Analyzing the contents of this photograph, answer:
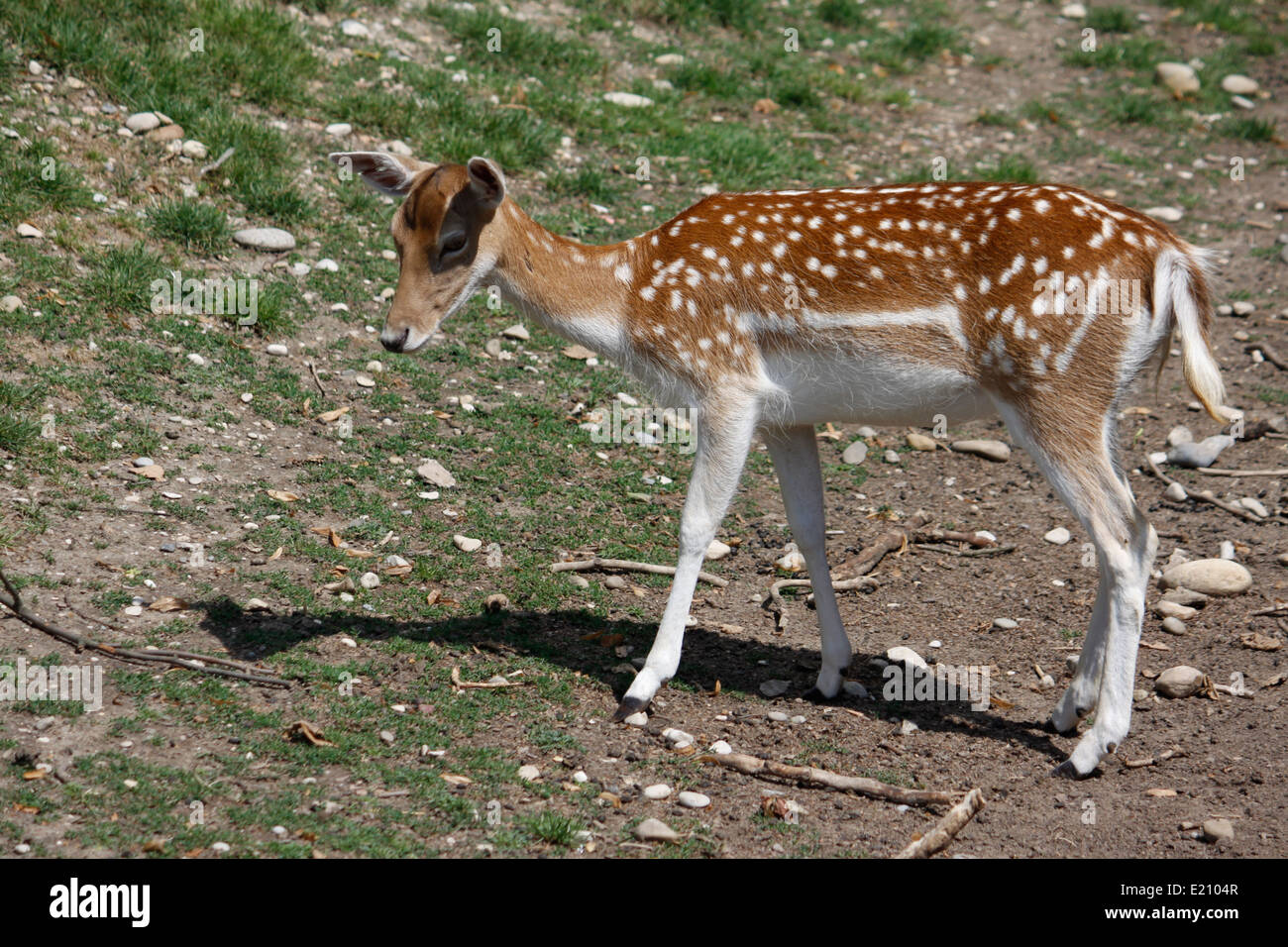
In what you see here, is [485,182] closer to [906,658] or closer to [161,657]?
[161,657]

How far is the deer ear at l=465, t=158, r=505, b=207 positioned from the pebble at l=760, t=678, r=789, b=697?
2.72 m

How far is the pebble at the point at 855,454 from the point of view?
30.1 feet

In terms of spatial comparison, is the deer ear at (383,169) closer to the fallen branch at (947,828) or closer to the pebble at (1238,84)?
the fallen branch at (947,828)

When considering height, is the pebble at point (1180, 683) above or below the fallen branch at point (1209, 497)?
below

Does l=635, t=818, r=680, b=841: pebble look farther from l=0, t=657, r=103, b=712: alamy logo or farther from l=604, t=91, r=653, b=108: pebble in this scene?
l=604, t=91, r=653, b=108: pebble

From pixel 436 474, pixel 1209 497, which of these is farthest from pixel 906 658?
pixel 436 474

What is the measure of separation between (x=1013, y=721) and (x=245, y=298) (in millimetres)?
5532

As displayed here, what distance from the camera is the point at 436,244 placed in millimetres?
6254

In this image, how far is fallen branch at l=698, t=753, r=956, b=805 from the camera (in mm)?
5707

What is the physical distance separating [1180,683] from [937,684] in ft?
3.89

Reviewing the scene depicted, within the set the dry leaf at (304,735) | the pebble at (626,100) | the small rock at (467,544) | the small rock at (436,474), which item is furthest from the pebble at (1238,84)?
the dry leaf at (304,735)

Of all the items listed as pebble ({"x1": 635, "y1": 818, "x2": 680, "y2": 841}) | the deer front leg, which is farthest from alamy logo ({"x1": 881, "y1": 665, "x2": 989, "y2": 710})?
pebble ({"x1": 635, "y1": 818, "x2": 680, "y2": 841})

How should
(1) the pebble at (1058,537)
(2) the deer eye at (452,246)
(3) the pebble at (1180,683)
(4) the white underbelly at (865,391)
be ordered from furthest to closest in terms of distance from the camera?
(1) the pebble at (1058,537), (3) the pebble at (1180,683), (2) the deer eye at (452,246), (4) the white underbelly at (865,391)

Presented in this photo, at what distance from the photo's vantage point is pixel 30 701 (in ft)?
18.3
